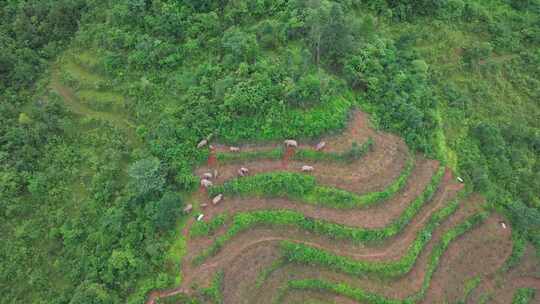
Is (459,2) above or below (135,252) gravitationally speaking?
above

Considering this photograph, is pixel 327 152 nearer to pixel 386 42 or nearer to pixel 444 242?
pixel 444 242

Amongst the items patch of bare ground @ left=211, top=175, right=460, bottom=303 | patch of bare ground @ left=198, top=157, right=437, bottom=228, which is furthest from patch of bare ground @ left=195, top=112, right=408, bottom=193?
patch of bare ground @ left=211, top=175, right=460, bottom=303

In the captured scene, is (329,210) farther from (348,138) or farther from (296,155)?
(348,138)

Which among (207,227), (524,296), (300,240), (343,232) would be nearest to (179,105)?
(207,227)

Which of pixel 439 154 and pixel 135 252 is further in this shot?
pixel 439 154

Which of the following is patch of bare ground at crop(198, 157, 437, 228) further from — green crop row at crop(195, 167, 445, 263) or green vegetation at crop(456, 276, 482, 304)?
green vegetation at crop(456, 276, 482, 304)

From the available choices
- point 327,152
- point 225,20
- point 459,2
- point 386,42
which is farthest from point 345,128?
point 459,2

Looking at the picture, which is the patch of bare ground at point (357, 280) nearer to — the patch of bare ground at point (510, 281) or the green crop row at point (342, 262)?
the green crop row at point (342, 262)
